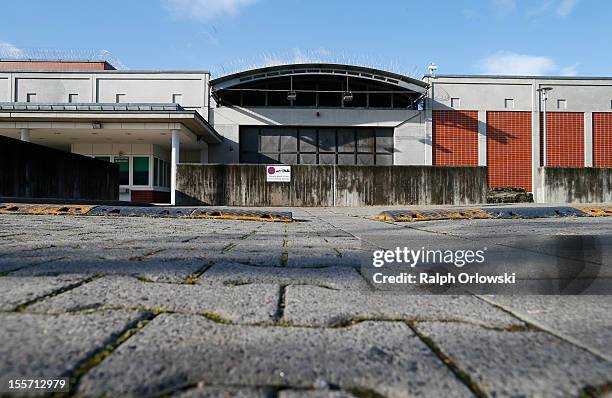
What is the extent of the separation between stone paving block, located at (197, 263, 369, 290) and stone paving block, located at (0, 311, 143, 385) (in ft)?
2.29

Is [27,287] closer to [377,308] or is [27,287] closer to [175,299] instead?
[175,299]

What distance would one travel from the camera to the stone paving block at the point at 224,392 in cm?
82

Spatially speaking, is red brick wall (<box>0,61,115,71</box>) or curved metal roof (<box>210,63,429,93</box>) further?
red brick wall (<box>0,61,115,71</box>)

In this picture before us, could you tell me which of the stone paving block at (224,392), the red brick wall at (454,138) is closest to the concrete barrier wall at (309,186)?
the red brick wall at (454,138)

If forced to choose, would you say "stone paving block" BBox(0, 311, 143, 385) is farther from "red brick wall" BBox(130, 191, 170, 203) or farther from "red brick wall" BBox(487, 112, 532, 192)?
"red brick wall" BBox(487, 112, 532, 192)

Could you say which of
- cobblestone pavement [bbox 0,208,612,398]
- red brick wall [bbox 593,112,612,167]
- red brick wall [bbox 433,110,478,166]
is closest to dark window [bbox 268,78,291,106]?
red brick wall [bbox 433,110,478,166]

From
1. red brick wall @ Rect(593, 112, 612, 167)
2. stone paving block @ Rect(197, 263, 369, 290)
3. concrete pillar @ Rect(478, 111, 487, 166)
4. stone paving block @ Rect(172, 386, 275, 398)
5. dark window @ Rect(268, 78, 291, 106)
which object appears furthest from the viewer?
red brick wall @ Rect(593, 112, 612, 167)

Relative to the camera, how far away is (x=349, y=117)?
23.6m

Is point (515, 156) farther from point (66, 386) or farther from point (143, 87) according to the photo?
point (66, 386)

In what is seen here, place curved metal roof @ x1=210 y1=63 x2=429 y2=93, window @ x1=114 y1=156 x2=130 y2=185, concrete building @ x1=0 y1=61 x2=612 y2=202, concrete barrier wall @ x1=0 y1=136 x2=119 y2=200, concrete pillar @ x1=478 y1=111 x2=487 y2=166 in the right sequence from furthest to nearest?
concrete pillar @ x1=478 y1=111 x2=487 y2=166
concrete building @ x1=0 y1=61 x2=612 y2=202
window @ x1=114 y1=156 x2=130 y2=185
curved metal roof @ x1=210 y1=63 x2=429 y2=93
concrete barrier wall @ x1=0 y1=136 x2=119 y2=200

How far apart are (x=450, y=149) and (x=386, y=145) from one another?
391cm

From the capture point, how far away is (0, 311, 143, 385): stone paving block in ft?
3.01

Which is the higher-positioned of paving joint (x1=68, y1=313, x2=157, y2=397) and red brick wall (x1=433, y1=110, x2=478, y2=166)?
red brick wall (x1=433, y1=110, x2=478, y2=166)

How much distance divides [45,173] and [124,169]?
40.8ft
